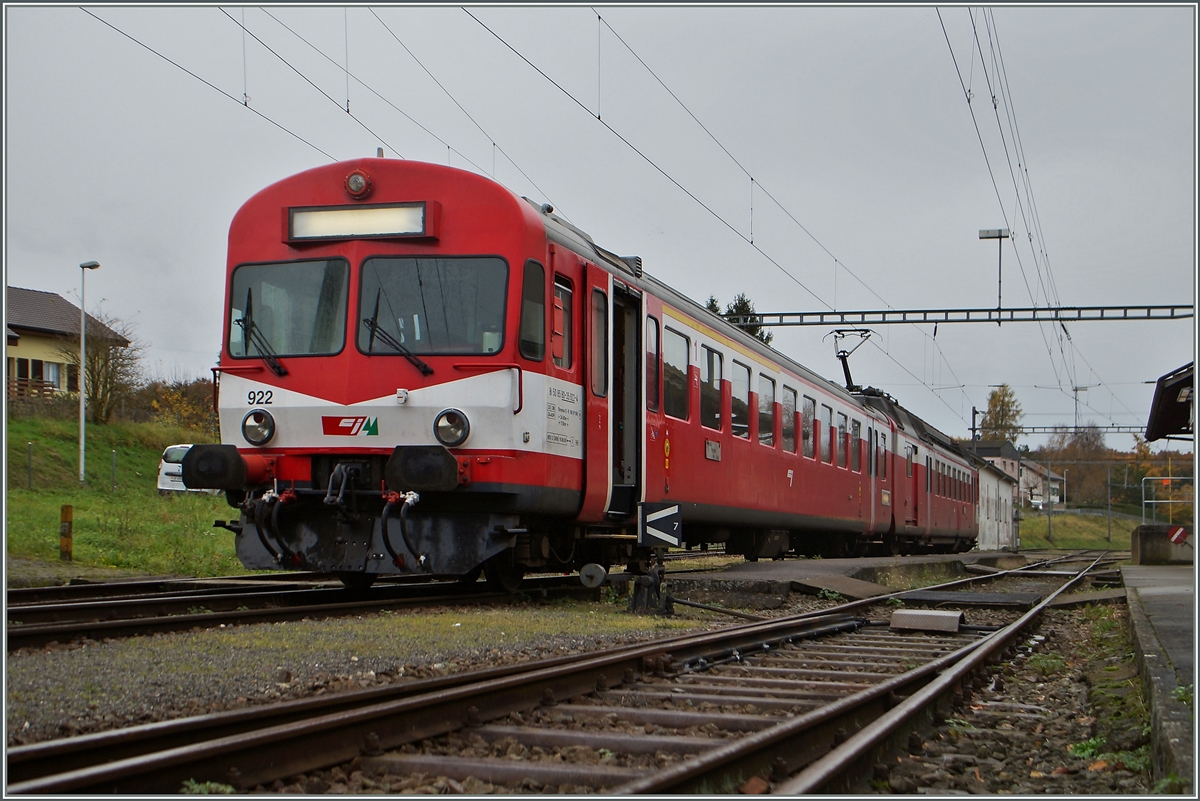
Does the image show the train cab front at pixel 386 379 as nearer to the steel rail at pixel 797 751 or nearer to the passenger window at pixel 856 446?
the steel rail at pixel 797 751

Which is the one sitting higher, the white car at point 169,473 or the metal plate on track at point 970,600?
the white car at point 169,473

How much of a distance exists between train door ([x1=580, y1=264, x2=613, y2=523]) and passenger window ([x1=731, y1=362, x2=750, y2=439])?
13.0 ft

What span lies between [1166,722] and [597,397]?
6.30 meters

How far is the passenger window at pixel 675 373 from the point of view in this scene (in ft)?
38.5

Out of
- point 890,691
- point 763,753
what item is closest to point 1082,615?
point 890,691

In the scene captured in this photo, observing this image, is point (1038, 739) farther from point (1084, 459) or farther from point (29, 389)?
point (1084, 459)

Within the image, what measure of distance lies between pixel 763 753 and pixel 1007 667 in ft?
14.3

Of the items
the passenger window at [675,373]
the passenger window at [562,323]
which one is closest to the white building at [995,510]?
the passenger window at [675,373]

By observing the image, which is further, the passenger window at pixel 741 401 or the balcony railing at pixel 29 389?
the balcony railing at pixel 29 389

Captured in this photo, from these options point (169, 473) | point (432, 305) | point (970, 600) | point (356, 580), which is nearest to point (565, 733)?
point (432, 305)

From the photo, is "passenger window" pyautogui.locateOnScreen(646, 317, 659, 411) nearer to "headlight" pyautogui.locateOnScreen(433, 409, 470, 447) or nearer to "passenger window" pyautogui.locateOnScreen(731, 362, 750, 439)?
"headlight" pyautogui.locateOnScreen(433, 409, 470, 447)

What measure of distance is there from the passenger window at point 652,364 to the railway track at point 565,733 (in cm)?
450

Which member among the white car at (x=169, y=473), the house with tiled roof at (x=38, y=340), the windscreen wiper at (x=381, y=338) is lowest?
the white car at (x=169, y=473)

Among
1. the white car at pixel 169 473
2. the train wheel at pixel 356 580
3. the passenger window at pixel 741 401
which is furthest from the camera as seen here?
the white car at pixel 169 473
